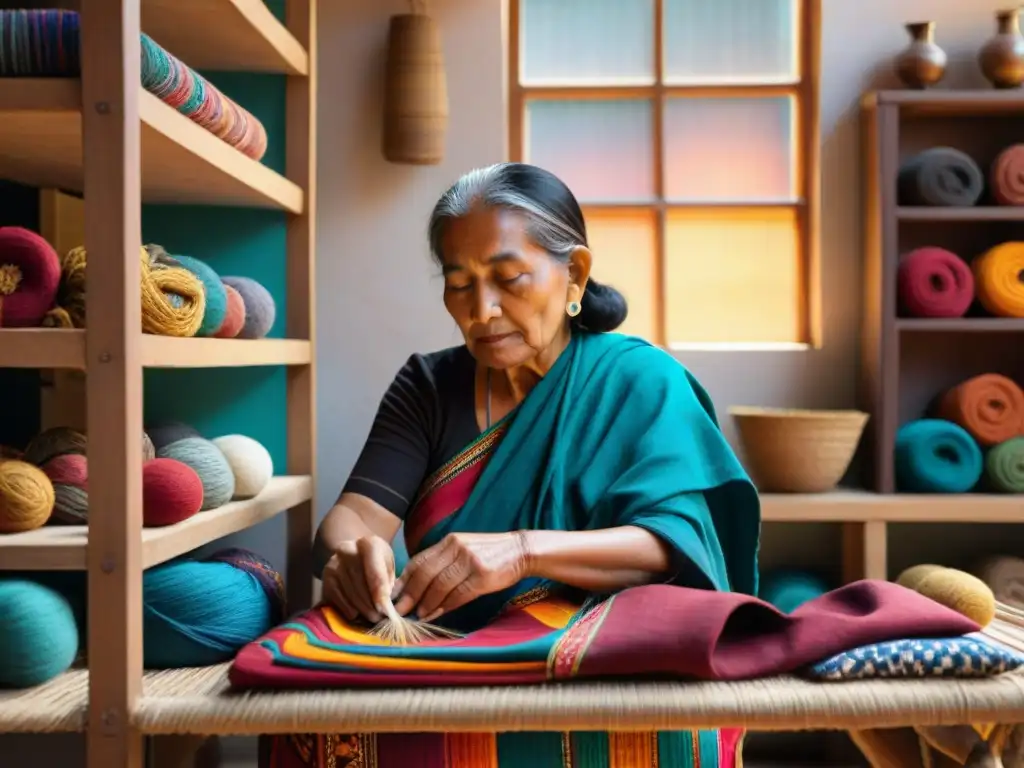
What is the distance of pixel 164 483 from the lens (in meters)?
1.68

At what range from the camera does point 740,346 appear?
9.64 ft

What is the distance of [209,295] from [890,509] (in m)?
1.62

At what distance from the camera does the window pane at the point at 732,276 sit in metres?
2.96

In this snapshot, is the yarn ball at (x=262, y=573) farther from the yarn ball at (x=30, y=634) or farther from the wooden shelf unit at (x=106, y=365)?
the yarn ball at (x=30, y=634)

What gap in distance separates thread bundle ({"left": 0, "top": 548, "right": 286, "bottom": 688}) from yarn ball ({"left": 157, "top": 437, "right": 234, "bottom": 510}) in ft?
0.37

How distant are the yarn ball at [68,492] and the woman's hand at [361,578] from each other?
15.0 inches

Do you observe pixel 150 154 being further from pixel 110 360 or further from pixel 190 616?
pixel 190 616

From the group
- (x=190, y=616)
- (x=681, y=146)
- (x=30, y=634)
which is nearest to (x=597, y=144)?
(x=681, y=146)

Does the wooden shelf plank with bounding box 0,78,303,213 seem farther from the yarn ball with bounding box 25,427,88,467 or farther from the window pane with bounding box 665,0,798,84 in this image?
the window pane with bounding box 665,0,798,84

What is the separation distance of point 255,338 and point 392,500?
55cm

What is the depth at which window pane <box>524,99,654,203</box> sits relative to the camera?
297 cm

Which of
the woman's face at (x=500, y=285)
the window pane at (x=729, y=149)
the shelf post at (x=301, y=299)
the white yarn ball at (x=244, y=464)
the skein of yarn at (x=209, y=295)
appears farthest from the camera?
the window pane at (x=729, y=149)

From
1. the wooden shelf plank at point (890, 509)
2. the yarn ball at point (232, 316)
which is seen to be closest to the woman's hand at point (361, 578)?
the yarn ball at point (232, 316)

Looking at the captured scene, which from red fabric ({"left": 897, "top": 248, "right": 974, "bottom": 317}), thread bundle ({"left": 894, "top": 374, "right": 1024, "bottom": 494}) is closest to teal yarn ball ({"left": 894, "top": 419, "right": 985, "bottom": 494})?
thread bundle ({"left": 894, "top": 374, "right": 1024, "bottom": 494})
